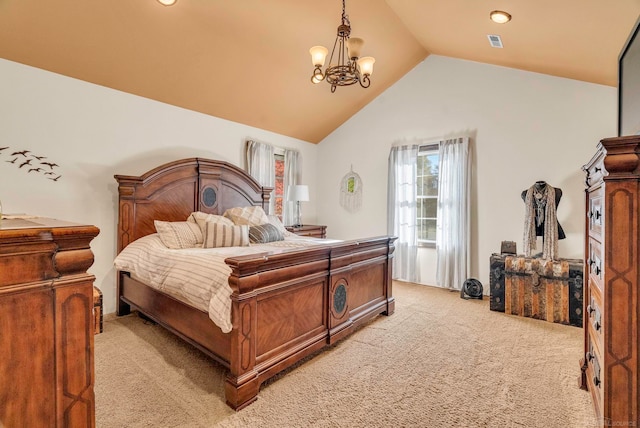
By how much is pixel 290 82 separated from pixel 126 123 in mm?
1981

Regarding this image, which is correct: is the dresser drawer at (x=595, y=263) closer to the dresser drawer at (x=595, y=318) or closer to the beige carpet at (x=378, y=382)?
the dresser drawer at (x=595, y=318)

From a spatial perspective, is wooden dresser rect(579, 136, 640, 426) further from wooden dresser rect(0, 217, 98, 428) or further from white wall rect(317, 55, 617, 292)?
white wall rect(317, 55, 617, 292)

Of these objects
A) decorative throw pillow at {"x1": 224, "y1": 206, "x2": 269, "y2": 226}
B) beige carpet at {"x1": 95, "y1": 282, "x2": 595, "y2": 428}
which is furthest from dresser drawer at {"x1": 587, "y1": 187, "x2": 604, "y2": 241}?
decorative throw pillow at {"x1": 224, "y1": 206, "x2": 269, "y2": 226}

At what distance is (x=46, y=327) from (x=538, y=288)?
406 cm

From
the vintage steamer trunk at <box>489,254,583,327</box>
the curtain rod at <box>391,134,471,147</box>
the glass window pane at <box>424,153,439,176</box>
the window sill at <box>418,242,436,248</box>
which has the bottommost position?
the vintage steamer trunk at <box>489,254,583,327</box>

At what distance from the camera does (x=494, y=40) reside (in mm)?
3490

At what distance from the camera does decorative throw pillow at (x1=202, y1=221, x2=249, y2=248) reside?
3268 mm

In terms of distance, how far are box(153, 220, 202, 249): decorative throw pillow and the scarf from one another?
3645mm

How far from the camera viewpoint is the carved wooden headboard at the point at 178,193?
11.3ft

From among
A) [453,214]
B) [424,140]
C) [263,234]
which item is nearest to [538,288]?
[453,214]

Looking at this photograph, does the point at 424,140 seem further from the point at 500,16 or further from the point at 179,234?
the point at 179,234

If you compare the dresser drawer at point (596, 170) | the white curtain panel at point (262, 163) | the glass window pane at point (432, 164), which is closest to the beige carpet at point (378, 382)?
the dresser drawer at point (596, 170)

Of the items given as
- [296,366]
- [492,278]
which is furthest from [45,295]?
[492,278]

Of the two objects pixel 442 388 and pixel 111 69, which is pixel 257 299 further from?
pixel 111 69
